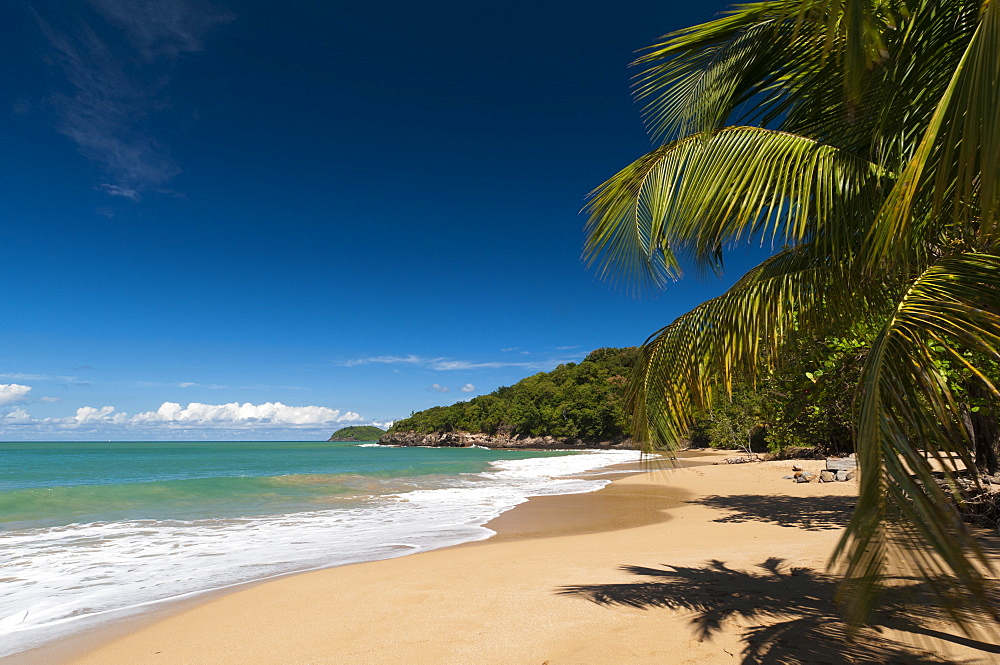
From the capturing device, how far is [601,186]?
3584 mm

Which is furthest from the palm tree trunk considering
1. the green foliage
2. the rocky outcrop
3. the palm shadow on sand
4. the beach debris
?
the rocky outcrop

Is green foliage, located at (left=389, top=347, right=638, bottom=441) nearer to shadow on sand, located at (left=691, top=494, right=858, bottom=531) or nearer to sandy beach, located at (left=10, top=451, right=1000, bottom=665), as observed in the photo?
shadow on sand, located at (left=691, top=494, right=858, bottom=531)

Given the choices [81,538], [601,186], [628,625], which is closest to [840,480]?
[628,625]

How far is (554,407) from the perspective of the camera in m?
86.9

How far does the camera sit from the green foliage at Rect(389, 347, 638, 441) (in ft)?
252

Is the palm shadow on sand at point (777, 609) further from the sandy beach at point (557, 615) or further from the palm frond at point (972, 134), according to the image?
the palm frond at point (972, 134)

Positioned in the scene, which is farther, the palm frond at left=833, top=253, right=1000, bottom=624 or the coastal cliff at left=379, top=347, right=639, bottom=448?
the coastal cliff at left=379, top=347, right=639, bottom=448

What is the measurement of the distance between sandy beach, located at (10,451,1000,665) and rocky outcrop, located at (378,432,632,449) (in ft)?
205

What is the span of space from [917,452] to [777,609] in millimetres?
2887

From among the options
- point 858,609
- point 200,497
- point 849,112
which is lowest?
point 200,497

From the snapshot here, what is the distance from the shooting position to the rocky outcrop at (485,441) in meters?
78.8

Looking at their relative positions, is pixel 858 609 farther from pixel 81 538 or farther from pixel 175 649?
pixel 81 538

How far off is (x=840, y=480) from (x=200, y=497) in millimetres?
19070

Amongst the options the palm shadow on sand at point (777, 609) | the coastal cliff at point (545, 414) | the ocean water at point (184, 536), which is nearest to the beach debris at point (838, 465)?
the ocean water at point (184, 536)
